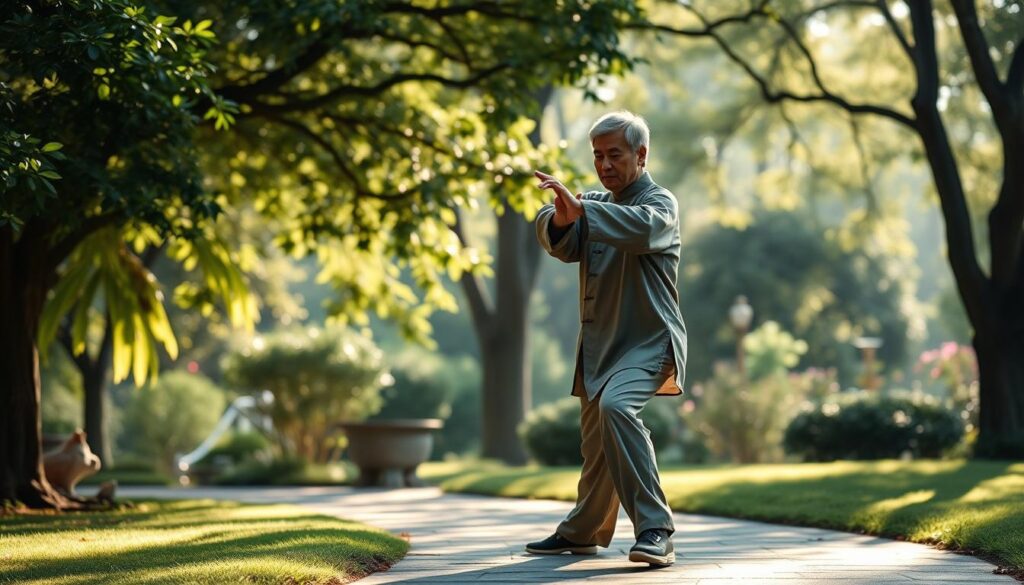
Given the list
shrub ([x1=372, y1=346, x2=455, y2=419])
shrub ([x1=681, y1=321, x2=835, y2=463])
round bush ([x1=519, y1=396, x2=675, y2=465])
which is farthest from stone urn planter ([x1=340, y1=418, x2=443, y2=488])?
shrub ([x1=372, y1=346, x2=455, y2=419])

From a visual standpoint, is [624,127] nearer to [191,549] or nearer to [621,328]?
[621,328]

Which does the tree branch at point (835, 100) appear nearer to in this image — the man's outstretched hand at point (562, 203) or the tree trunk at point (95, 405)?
the man's outstretched hand at point (562, 203)

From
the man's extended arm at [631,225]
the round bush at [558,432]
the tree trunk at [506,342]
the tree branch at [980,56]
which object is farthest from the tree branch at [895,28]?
the man's extended arm at [631,225]

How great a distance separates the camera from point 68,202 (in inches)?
326

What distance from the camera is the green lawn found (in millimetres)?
6660

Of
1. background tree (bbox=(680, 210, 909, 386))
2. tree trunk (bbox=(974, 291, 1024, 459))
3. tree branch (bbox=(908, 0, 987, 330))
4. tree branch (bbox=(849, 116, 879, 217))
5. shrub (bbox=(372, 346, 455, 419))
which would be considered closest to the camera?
tree trunk (bbox=(974, 291, 1024, 459))

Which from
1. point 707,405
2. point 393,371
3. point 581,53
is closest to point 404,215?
point 581,53

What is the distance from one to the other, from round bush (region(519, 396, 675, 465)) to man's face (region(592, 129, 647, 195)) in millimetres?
12177

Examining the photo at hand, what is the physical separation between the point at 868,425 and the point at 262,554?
1192 cm

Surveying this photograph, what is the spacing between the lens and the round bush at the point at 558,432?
17.8m

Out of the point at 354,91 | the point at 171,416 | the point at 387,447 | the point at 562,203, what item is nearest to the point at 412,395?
the point at 171,416

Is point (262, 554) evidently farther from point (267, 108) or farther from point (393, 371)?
point (393, 371)

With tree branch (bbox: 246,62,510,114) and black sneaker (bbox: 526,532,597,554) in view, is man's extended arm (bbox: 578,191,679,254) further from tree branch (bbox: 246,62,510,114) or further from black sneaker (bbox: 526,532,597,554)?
tree branch (bbox: 246,62,510,114)

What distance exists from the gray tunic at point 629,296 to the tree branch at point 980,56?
913 centimetres
